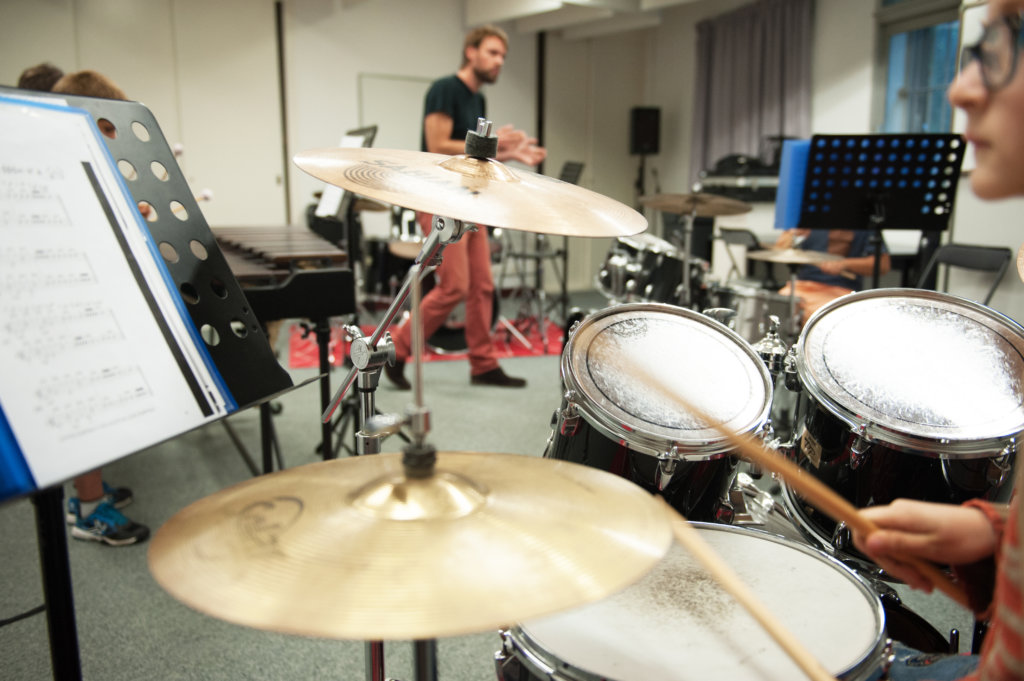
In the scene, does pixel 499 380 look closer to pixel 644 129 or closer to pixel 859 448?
pixel 859 448

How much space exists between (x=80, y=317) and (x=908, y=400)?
1322mm

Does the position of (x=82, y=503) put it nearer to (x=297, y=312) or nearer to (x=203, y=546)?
(x=297, y=312)

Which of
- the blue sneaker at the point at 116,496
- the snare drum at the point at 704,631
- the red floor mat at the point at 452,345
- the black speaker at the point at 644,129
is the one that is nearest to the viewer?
the snare drum at the point at 704,631

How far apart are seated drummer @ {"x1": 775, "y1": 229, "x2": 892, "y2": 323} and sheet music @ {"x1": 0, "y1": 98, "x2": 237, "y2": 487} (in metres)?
2.73

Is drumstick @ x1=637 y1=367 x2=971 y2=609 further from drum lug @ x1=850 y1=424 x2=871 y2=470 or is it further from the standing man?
the standing man

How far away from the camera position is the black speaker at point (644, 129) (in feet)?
24.0

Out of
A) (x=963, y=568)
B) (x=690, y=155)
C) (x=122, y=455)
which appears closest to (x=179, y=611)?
(x=122, y=455)

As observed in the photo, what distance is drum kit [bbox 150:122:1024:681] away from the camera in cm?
53

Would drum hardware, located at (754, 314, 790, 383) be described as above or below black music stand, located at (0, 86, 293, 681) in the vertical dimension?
below

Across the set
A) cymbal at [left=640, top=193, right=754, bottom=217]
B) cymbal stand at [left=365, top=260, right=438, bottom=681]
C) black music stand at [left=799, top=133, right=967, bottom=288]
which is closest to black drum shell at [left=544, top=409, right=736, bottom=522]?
cymbal stand at [left=365, top=260, right=438, bottom=681]

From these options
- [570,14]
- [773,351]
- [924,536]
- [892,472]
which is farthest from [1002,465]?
[570,14]

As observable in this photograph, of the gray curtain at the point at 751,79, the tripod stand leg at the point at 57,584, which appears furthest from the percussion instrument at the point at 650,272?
the gray curtain at the point at 751,79

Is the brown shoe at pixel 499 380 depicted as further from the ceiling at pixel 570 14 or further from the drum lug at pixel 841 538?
the ceiling at pixel 570 14

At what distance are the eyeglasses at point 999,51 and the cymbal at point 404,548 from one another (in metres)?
0.44
